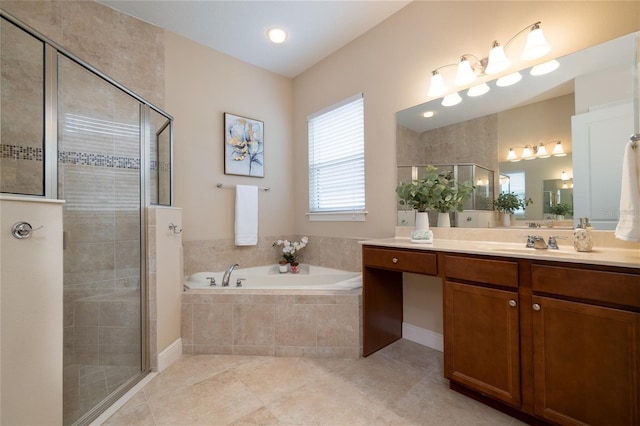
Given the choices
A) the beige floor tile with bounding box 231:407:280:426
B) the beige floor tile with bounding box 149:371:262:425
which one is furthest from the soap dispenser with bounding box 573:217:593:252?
the beige floor tile with bounding box 149:371:262:425

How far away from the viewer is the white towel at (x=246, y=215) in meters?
2.75

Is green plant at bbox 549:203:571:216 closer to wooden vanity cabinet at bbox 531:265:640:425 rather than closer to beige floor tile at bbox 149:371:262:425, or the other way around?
wooden vanity cabinet at bbox 531:265:640:425

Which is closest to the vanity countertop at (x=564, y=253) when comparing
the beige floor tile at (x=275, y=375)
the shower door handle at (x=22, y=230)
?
the beige floor tile at (x=275, y=375)

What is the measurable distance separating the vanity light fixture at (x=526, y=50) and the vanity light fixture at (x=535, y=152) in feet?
1.71

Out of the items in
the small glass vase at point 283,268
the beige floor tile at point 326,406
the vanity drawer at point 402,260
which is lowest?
the beige floor tile at point 326,406

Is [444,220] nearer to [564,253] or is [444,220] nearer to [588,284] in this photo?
[564,253]

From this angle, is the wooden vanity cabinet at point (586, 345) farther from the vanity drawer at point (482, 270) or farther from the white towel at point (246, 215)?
the white towel at point (246, 215)

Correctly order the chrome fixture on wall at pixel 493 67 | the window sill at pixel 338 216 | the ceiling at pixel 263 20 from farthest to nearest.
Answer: the window sill at pixel 338 216 → the ceiling at pixel 263 20 → the chrome fixture on wall at pixel 493 67

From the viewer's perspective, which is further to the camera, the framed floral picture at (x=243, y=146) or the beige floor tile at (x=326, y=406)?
the framed floral picture at (x=243, y=146)

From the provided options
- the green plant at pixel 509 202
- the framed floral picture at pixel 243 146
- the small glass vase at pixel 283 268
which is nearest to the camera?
the green plant at pixel 509 202

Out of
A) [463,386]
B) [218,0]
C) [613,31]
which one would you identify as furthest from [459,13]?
[463,386]

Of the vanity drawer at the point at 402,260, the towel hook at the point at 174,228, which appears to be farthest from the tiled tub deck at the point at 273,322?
the towel hook at the point at 174,228

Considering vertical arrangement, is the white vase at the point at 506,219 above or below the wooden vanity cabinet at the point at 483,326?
above

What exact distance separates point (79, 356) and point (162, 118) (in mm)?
1768
